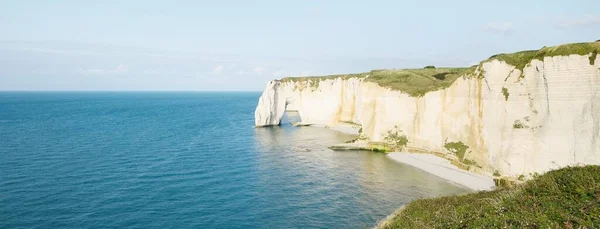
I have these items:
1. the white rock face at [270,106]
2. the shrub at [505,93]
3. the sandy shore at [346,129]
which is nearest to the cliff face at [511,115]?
the shrub at [505,93]

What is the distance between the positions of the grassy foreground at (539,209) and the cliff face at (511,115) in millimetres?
16867

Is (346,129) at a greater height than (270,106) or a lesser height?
lesser

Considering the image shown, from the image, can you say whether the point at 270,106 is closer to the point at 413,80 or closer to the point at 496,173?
the point at 413,80

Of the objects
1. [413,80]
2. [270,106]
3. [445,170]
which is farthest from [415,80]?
[270,106]

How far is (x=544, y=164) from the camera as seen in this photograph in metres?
34.7

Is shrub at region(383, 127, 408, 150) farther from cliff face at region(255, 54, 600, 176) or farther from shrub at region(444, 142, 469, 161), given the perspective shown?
shrub at region(444, 142, 469, 161)

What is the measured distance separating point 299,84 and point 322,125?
14.4 m

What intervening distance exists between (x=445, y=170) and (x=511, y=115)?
35.0 ft

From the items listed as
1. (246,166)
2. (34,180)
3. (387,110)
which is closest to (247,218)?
(246,166)

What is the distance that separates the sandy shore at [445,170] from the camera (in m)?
40.2

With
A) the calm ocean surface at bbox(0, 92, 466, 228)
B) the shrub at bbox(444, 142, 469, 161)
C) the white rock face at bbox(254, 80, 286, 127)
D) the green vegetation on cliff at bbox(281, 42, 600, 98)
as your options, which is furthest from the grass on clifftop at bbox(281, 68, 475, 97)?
the white rock face at bbox(254, 80, 286, 127)

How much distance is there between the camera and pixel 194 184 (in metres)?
40.0

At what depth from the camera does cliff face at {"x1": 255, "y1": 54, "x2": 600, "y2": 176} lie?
31844mm

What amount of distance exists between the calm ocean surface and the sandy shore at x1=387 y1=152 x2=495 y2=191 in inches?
66.5
